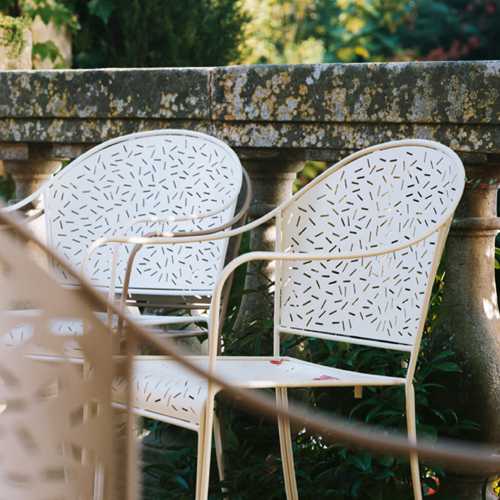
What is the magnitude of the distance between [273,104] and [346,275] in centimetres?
65

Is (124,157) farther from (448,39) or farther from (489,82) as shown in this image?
(448,39)

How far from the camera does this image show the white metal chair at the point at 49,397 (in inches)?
34.5

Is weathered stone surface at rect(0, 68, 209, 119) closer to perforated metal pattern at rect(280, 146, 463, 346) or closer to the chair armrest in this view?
perforated metal pattern at rect(280, 146, 463, 346)

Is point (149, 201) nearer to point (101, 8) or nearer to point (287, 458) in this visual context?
point (287, 458)

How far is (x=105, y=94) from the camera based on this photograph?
3393 mm

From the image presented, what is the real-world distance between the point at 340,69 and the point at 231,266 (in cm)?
86

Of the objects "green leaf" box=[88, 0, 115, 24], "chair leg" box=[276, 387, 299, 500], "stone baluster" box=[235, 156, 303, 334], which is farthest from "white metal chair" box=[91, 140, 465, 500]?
"green leaf" box=[88, 0, 115, 24]

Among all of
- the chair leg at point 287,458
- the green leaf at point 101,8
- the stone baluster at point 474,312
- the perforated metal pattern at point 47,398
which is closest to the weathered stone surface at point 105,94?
the stone baluster at point 474,312

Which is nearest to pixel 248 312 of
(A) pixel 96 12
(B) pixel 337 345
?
(B) pixel 337 345

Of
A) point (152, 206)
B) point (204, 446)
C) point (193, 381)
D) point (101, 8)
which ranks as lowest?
point (204, 446)

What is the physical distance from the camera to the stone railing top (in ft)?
8.96

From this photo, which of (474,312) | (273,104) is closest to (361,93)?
(273,104)

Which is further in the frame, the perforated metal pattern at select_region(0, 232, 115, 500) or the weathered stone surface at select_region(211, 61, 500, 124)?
the weathered stone surface at select_region(211, 61, 500, 124)

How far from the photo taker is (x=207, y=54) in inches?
316
